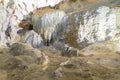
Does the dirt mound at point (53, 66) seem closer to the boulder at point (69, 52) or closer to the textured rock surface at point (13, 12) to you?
the boulder at point (69, 52)

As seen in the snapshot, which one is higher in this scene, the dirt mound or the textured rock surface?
the textured rock surface

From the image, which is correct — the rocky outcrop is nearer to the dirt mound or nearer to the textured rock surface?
the dirt mound

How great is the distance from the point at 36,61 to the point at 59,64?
1134mm

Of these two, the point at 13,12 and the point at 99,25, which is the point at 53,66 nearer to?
the point at 99,25

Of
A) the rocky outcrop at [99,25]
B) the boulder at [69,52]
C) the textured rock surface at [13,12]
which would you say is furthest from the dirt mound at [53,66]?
the textured rock surface at [13,12]

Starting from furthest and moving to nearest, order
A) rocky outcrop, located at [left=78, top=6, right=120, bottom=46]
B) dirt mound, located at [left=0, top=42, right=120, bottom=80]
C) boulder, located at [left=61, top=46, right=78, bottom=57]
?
rocky outcrop, located at [left=78, top=6, right=120, bottom=46]
boulder, located at [left=61, top=46, right=78, bottom=57]
dirt mound, located at [left=0, top=42, right=120, bottom=80]

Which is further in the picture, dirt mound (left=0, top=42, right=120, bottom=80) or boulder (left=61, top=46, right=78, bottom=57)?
boulder (left=61, top=46, right=78, bottom=57)

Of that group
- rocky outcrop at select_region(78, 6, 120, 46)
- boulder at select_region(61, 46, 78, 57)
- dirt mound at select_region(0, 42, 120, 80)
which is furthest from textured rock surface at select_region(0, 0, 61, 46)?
rocky outcrop at select_region(78, 6, 120, 46)

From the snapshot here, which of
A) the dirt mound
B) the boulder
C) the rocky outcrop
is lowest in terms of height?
the dirt mound

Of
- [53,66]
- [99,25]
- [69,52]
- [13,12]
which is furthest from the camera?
[13,12]

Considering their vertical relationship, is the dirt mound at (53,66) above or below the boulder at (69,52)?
below

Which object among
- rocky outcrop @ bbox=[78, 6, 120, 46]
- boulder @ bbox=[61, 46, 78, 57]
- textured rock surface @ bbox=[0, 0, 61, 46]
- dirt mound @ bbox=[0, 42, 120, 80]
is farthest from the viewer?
textured rock surface @ bbox=[0, 0, 61, 46]

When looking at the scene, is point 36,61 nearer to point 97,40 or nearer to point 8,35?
point 97,40

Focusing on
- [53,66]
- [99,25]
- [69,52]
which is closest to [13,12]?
[99,25]
